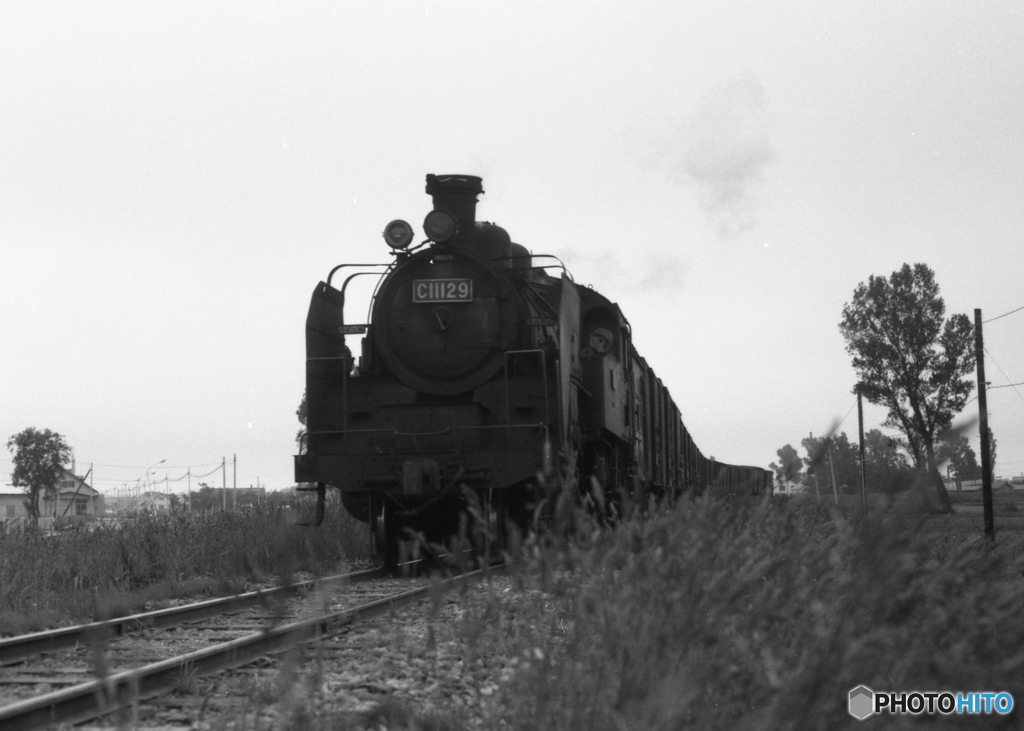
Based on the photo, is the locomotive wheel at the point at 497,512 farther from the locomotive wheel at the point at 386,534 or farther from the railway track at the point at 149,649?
the railway track at the point at 149,649

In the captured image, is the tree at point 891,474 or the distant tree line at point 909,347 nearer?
the tree at point 891,474

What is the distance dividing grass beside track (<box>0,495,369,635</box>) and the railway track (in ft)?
1.19

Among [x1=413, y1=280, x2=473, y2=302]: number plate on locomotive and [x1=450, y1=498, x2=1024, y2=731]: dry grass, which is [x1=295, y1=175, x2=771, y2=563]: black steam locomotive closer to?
[x1=413, y1=280, x2=473, y2=302]: number plate on locomotive

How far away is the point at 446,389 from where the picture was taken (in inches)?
396

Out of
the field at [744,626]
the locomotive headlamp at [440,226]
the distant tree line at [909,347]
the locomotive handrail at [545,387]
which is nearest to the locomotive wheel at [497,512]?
the locomotive handrail at [545,387]

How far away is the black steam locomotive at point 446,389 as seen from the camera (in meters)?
9.66

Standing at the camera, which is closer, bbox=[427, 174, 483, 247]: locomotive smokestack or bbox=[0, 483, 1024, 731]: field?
bbox=[0, 483, 1024, 731]: field

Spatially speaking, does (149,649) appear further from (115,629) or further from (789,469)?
(789,469)

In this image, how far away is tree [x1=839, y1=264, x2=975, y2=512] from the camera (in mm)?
42750

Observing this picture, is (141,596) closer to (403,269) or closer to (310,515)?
(403,269)

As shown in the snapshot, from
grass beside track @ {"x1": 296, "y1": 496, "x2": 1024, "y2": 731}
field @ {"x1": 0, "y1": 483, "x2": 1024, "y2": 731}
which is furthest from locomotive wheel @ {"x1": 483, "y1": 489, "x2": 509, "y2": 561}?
grass beside track @ {"x1": 296, "y1": 496, "x2": 1024, "y2": 731}

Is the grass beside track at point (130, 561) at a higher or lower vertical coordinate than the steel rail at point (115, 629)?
higher

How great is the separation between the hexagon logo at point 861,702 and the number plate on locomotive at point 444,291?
757cm
